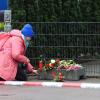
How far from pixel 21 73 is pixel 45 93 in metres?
1.96

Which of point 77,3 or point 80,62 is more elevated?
point 77,3

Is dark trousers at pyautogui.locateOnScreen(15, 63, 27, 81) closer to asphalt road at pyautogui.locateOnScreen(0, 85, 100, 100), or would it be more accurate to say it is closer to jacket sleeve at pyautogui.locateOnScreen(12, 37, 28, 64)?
jacket sleeve at pyautogui.locateOnScreen(12, 37, 28, 64)

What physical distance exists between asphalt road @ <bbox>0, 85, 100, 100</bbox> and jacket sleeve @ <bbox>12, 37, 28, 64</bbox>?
2.81 ft

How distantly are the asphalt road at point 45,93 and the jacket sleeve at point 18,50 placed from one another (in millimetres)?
856

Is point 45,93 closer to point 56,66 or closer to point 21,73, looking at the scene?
point 21,73

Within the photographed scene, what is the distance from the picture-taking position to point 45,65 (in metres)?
13.5

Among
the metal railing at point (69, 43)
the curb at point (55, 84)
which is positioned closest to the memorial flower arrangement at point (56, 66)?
the metal railing at point (69, 43)

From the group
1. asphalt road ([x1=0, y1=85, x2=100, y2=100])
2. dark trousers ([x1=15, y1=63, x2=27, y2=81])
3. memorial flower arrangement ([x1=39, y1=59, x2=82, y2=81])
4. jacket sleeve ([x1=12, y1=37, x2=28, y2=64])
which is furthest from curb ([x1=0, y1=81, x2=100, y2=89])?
memorial flower arrangement ([x1=39, y1=59, x2=82, y2=81])

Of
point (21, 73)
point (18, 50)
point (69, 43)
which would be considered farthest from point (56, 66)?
point (18, 50)

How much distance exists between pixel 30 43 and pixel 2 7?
1.23 meters

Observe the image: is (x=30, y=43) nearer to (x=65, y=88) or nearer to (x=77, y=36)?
(x=77, y=36)

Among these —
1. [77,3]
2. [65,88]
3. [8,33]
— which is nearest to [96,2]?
[77,3]

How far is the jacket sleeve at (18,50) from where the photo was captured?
483 inches

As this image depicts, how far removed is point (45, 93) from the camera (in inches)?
422
